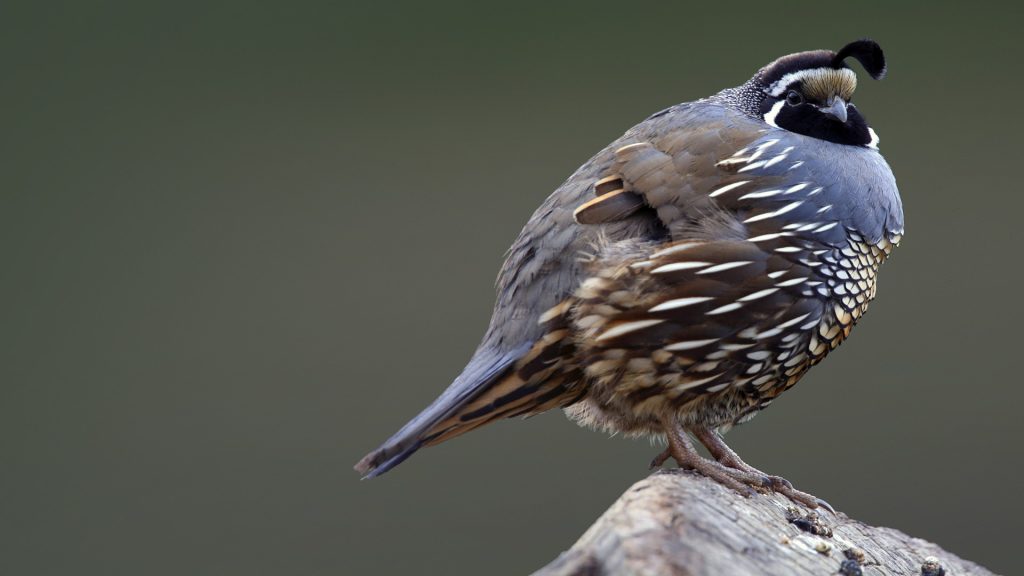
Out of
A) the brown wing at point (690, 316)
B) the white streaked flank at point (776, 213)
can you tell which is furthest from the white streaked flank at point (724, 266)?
the white streaked flank at point (776, 213)

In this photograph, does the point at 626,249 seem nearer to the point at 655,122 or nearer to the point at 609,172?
the point at 609,172

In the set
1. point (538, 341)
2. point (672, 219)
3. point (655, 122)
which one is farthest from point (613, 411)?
point (655, 122)

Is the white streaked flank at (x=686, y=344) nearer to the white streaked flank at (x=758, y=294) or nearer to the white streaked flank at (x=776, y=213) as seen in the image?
the white streaked flank at (x=758, y=294)

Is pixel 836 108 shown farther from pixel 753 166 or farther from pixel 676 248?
pixel 676 248

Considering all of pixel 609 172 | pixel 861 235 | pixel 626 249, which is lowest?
pixel 861 235

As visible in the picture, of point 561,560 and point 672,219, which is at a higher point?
point 672,219
